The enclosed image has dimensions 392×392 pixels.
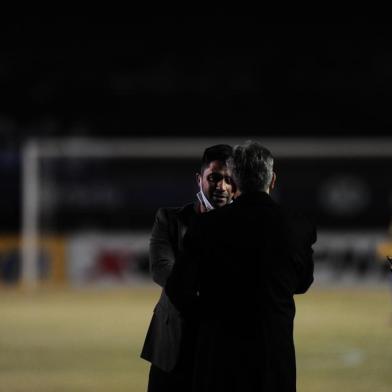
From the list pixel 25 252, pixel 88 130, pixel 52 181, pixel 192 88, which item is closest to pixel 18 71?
pixel 88 130

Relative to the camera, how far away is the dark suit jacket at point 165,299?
3707 millimetres

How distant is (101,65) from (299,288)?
28672 mm

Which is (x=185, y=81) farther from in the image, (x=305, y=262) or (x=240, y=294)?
(x=240, y=294)

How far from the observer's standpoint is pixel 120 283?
17.8m

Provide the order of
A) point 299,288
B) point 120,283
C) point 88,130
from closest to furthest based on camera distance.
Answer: point 299,288 → point 120,283 → point 88,130

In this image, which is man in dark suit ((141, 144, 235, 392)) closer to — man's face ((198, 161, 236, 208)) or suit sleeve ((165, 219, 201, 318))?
man's face ((198, 161, 236, 208))

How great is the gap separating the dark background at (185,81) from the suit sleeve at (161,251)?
67.6ft

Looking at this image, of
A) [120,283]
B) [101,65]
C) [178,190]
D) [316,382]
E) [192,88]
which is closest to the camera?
[316,382]

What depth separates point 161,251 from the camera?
3.87 m

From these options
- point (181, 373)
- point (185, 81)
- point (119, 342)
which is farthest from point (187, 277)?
point (185, 81)

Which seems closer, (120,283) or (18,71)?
(120,283)

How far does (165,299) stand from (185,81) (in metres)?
25.9

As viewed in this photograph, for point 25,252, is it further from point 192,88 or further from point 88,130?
point 192,88

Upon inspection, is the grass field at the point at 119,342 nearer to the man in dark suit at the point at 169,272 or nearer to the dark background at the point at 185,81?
the man in dark suit at the point at 169,272
